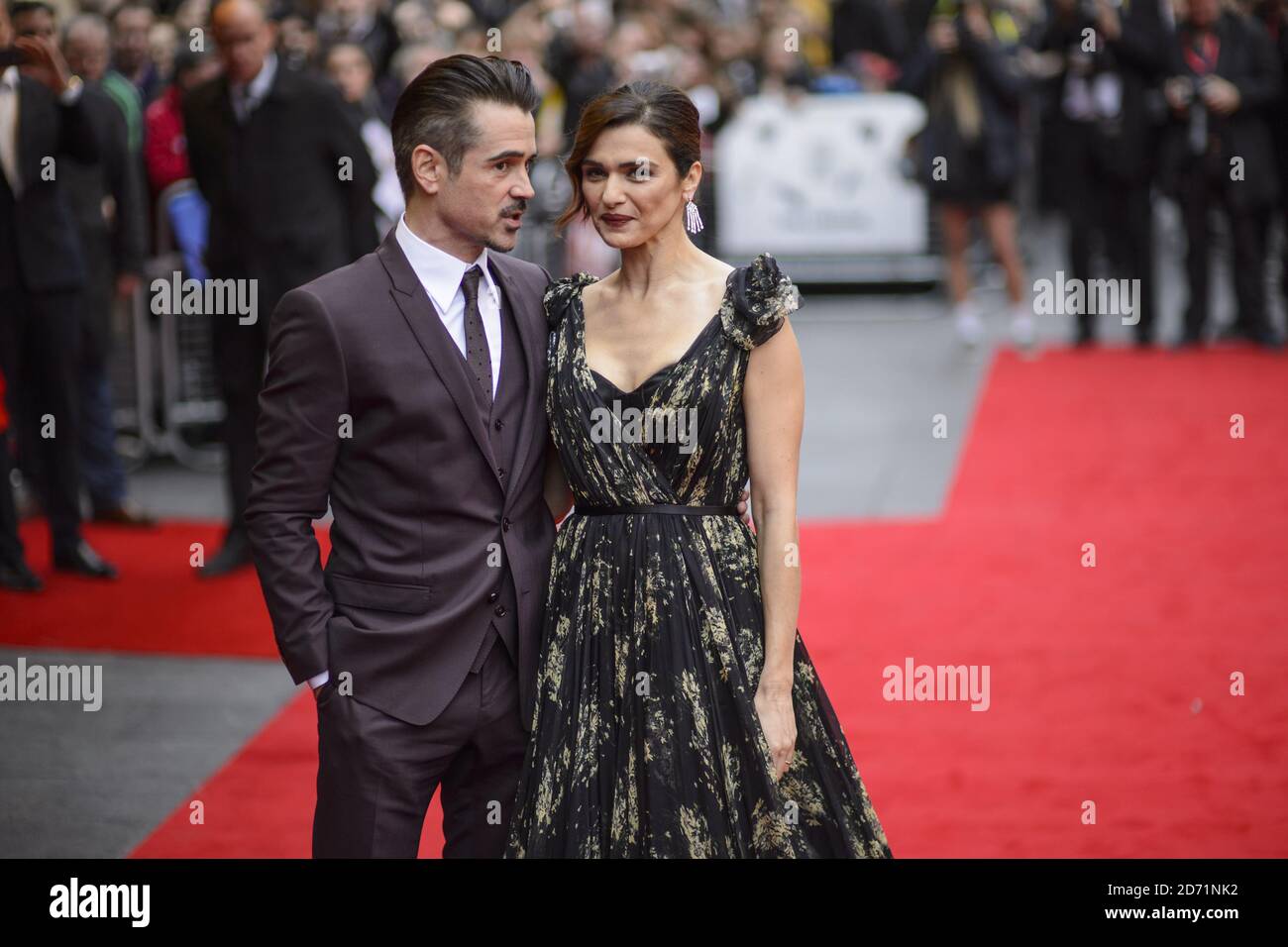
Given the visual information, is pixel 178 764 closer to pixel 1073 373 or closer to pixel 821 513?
pixel 821 513

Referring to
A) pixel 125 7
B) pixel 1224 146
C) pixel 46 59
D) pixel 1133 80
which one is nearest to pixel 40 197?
pixel 46 59

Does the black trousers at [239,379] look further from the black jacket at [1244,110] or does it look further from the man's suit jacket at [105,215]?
the black jacket at [1244,110]

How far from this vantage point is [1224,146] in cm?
1152

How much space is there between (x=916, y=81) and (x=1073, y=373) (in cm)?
249

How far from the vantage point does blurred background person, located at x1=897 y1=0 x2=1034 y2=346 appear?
11805mm

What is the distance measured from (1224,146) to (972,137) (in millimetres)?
1641

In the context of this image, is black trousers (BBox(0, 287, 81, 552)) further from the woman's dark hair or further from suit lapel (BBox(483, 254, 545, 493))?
the woman's dark hair

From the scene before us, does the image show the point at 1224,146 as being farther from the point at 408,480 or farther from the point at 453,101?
the point at 408,480

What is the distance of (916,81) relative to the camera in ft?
40.2

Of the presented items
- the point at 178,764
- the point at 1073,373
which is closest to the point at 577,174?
the point at 178,764

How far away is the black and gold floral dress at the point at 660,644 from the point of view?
3.16 metres

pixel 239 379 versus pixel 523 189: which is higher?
pixel 523 189

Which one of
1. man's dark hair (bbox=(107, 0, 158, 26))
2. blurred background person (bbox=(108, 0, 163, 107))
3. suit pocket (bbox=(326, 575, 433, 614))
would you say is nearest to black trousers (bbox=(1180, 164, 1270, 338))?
blurred background person (bbox=(108, 0, 163, 107))
